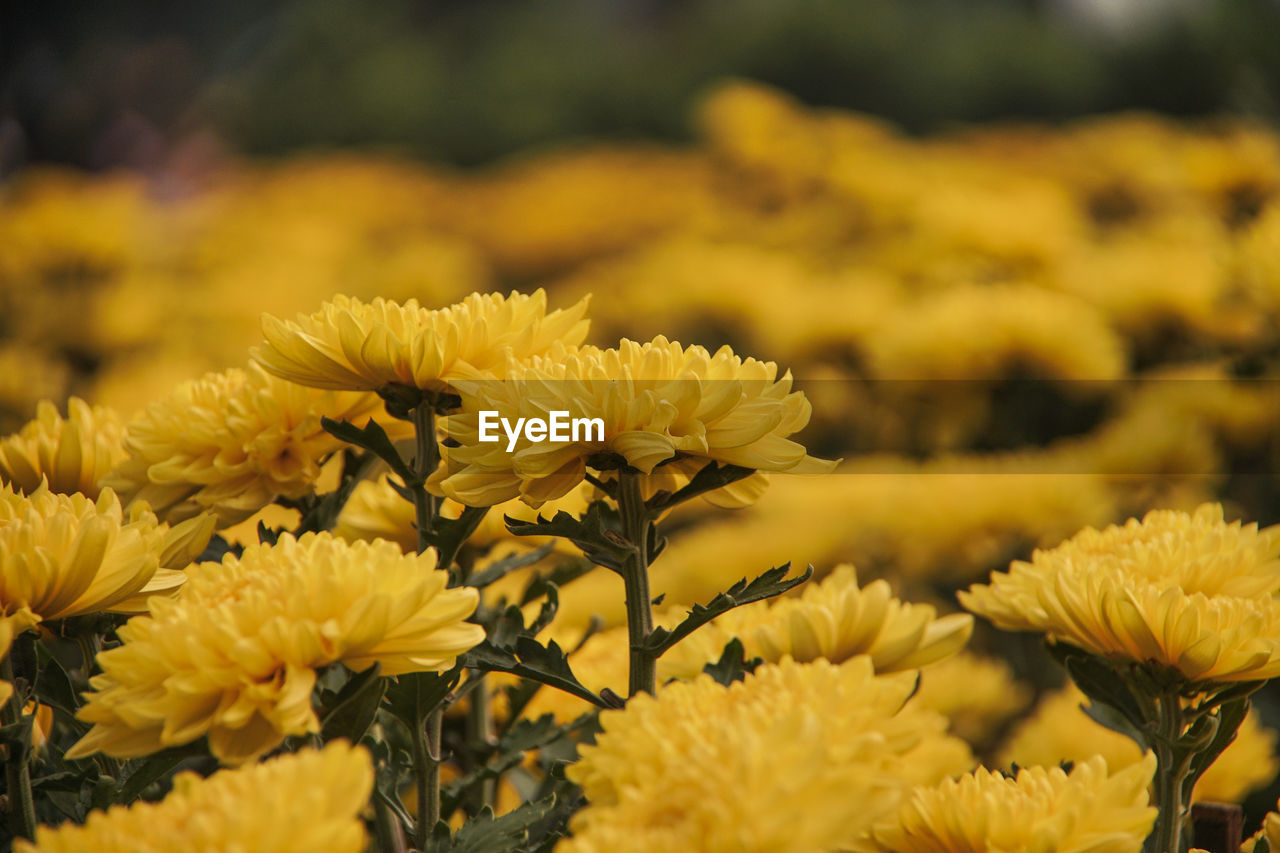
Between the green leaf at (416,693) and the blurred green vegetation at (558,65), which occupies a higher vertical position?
the blurred green vegetation at (558,65)

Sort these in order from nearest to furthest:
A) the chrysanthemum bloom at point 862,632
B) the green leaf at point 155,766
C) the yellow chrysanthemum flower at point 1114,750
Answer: the green leaf at point 155,766, the chrysanthemum bloom at point 862,632, the yellow chrysanthemum flower at point 1114,750

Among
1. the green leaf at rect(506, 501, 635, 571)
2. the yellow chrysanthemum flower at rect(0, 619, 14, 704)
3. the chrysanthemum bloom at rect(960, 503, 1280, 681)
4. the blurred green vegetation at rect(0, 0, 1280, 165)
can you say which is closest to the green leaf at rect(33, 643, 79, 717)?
the yellow chrysanthemum flower at rect(0, 619, 14, 704)

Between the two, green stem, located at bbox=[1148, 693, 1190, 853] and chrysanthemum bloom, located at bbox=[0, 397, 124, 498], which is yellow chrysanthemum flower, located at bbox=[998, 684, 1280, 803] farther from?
chrysanthemum bloom, located at bbox=[0, 397, 124, 498]

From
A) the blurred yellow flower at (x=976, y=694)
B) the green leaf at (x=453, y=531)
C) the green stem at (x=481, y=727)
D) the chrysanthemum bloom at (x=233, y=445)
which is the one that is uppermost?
the chrysanthemum bloom at (x=233, y=445)

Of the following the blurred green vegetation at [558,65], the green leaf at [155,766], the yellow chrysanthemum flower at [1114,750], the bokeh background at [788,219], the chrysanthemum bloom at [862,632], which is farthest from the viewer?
the blurred green vegetation at [558,65]

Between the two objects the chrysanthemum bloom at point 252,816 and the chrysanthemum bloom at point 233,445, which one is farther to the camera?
the chrysanthemum bloom at point 233,445

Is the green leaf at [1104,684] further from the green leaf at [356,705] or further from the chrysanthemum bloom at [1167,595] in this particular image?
the green leaf at [356,705]

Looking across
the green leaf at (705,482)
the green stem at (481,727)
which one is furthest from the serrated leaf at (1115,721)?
the green stem at (481,727)
